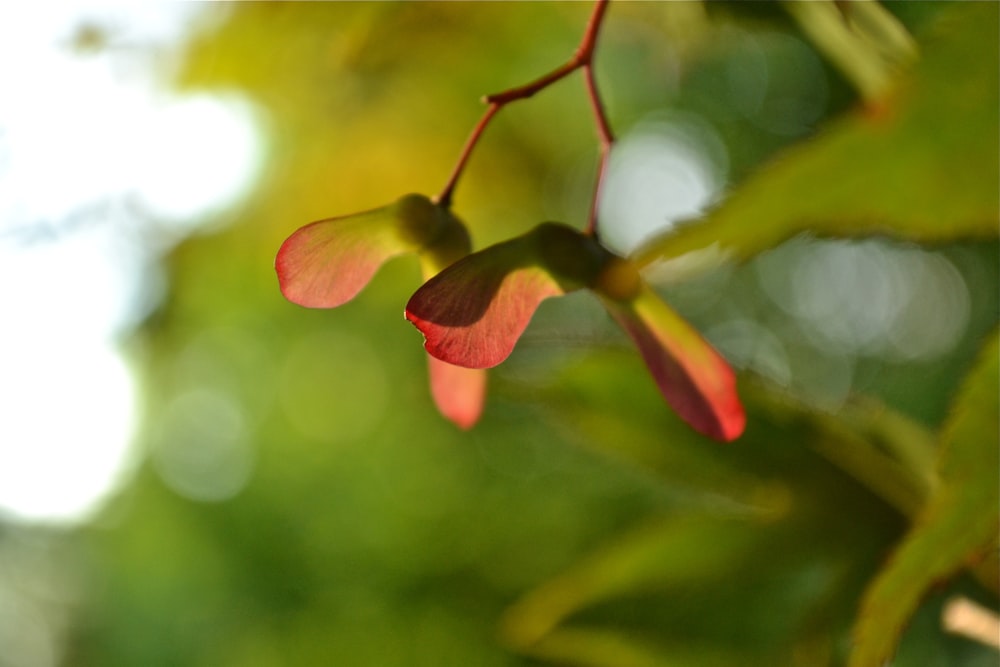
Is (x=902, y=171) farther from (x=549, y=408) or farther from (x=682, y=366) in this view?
(x=549, y=408)

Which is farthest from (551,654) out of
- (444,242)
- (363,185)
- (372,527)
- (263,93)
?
(372,527)

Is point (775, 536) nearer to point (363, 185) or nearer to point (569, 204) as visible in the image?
point (363, 185)

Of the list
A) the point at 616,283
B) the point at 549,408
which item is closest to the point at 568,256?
the point at 616,283

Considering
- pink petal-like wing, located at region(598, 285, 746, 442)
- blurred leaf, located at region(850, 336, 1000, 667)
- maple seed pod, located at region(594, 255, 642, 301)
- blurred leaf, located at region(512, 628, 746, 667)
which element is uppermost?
maple seed pod, located at region(594, 255, 642, 301)

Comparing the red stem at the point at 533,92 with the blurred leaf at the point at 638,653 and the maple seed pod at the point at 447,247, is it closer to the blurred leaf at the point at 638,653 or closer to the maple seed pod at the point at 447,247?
the maple seed pod at the point at 447,247

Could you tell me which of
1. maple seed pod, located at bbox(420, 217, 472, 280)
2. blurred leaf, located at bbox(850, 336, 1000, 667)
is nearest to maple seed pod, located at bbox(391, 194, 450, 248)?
maple seed pod, located at bbox(420, 217, 472, 280)

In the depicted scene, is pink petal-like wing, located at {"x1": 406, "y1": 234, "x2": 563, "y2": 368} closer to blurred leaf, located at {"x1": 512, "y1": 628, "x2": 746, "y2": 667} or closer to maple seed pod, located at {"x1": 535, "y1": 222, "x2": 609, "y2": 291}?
maple seed pod, located at {"x1": 535, "y1": 222, "x2": 609, "y2": 291}
